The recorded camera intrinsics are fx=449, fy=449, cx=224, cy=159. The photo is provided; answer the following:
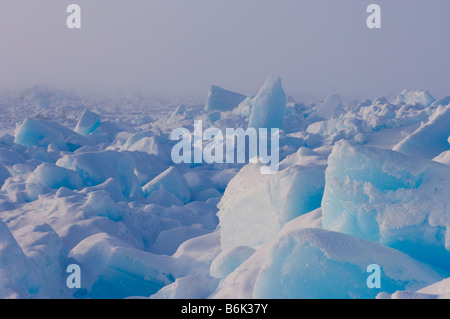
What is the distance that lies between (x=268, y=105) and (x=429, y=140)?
8.41 m

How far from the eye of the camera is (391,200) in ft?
8.55

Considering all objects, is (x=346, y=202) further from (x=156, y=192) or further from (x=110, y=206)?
(x=156, y=192)

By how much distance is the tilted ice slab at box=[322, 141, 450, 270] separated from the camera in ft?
8.10

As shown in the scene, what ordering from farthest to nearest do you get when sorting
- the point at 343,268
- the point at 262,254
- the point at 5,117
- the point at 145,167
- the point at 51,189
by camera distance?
the point at 5,117, the point at 145,167, the point at 51,189, the point at 262,254, the point at 343,268

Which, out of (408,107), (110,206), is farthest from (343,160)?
(408,107)

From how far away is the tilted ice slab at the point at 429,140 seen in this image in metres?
4.59

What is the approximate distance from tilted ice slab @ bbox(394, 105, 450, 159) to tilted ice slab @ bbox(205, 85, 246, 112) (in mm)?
12989

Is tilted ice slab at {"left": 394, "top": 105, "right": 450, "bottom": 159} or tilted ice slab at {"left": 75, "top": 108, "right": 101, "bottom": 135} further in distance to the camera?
tilted ice slab at {"left": 75, "top": 108, "right": 101, "bottom": 135}

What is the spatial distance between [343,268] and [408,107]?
13027mm

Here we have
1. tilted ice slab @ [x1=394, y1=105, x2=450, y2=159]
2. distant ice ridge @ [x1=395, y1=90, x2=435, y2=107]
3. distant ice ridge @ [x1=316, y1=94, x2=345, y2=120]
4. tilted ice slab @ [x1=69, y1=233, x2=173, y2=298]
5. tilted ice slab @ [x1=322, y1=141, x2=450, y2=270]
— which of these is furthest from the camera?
distant ice ridge @ [x1=316, y1=94, x2=345, y2=120]

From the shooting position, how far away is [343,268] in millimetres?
2275

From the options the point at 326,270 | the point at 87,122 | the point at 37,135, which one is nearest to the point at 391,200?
the point at 326,270

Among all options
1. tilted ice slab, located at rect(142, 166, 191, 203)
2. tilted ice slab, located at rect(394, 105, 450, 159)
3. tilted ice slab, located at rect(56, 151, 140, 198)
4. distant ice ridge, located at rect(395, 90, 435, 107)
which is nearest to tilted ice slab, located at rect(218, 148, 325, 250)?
tilted ice slab, located at rect(394, 105, 450, 159)

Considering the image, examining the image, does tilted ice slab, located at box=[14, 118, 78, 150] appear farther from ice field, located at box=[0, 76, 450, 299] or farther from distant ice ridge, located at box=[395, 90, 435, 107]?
distant ice ridge, located at box=[395, 90, 435, 107]
